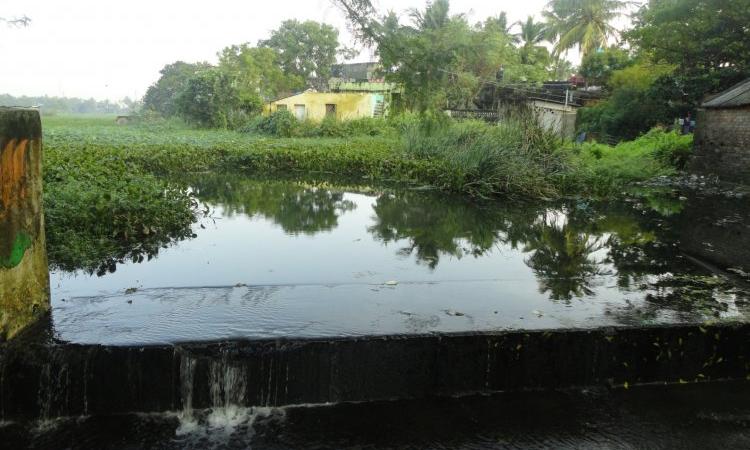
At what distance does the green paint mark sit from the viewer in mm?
3535

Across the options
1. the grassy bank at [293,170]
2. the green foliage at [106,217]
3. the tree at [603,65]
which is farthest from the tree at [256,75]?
the green foliage at [106,217]

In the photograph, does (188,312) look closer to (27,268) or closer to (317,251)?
(27,268)

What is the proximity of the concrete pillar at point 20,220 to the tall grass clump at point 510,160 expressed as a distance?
7.20 metres

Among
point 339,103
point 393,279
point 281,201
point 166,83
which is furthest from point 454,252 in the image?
point 166,83

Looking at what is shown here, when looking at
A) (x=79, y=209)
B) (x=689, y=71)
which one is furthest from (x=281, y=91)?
(x=79, y=209)

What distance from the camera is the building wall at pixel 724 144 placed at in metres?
13.8

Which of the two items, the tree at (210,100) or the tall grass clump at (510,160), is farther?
the tree at (210,100)

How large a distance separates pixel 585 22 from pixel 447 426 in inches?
1399

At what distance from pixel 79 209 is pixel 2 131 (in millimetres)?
2973

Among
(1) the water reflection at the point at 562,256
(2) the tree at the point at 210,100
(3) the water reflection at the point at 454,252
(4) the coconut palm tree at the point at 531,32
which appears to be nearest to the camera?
(3) the water reflection at the point at 454,252

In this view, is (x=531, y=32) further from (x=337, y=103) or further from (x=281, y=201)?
(x=281, y=201)

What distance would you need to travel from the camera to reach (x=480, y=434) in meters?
3.38

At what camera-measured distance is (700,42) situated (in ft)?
58.6

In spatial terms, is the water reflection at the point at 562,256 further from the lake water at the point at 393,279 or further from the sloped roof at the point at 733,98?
the sloped roof at the point at 733,98
